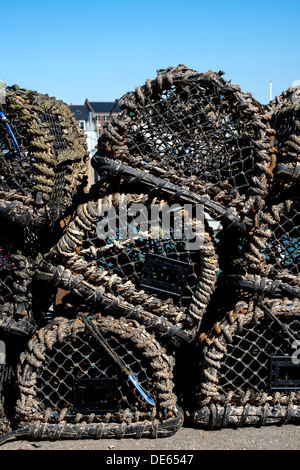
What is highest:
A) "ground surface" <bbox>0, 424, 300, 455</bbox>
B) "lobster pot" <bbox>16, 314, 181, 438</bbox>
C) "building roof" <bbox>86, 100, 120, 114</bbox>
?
"building roof" <bbox>86, 100, 120, 114</bbox>

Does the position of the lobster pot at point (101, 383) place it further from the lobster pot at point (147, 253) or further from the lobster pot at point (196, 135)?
the lobster pot at point (196, 135)

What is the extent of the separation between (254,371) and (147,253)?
734mm

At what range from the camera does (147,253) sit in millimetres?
1911

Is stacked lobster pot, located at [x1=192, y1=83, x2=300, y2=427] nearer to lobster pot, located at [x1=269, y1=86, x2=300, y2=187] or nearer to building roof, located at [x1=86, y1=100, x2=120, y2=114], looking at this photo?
lobster pot, located at [x1=269, y1=86, x2=300, y2=187]

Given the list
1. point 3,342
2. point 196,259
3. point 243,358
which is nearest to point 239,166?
point 196,259

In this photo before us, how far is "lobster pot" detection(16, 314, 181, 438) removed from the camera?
6.16 feet

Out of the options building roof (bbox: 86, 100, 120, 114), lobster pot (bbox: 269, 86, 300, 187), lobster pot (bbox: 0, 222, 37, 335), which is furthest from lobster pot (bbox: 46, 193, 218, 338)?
building roof (bbox: 86, 100, 120, 114)

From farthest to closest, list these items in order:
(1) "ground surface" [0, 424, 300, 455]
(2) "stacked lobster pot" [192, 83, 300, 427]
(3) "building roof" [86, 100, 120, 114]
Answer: (3) "building roof" [86, 100, 120, 114] < (2) "stacked lobster pot" [192, 83, 300, 427] < (1) "ground surface" [0, 424, 300, 455]

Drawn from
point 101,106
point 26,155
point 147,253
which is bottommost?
point 147,253

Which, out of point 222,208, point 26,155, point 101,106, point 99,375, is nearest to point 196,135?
point 222,208

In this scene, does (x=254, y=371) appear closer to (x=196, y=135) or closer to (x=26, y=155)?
(x=196, y=135)

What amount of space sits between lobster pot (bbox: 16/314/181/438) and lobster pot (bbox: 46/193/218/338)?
6.6 inches

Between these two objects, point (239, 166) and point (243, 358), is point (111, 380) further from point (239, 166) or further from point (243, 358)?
point (239, 166)

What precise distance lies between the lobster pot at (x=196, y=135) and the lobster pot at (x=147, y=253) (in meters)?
0.17
